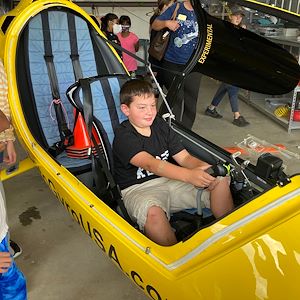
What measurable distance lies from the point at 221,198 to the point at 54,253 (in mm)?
1001

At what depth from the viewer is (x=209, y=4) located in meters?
1.85

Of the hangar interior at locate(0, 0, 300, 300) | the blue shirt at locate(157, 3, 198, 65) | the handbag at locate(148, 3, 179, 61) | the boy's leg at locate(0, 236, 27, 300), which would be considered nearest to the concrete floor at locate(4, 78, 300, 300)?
the hangar interior at locate(0, 0, 300, 300)

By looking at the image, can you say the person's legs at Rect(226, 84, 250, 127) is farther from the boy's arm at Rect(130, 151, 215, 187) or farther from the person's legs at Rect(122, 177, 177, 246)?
the boy's arm at Rect(130, 151, 215, 187)

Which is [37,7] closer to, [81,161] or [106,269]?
[81,161]

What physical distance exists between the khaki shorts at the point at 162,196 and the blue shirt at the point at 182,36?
47.8 inches

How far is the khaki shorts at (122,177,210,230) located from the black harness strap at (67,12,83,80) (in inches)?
39.3

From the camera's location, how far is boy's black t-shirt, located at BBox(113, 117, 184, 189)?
5.65ft

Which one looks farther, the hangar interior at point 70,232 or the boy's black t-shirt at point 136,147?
the hangar interior at point 70,232

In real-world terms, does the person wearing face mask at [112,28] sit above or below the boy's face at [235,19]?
below

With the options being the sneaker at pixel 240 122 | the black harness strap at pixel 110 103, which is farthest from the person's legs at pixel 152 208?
the sneaker at pixel 240 122

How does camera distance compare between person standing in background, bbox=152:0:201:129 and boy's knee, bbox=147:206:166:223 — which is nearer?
boy's knee, bbox=147:206:166:223

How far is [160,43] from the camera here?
287cm

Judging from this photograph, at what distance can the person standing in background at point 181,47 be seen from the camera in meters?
2.69

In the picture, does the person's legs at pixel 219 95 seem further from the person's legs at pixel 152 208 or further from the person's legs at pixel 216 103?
the person's legs at pixel 152 208
